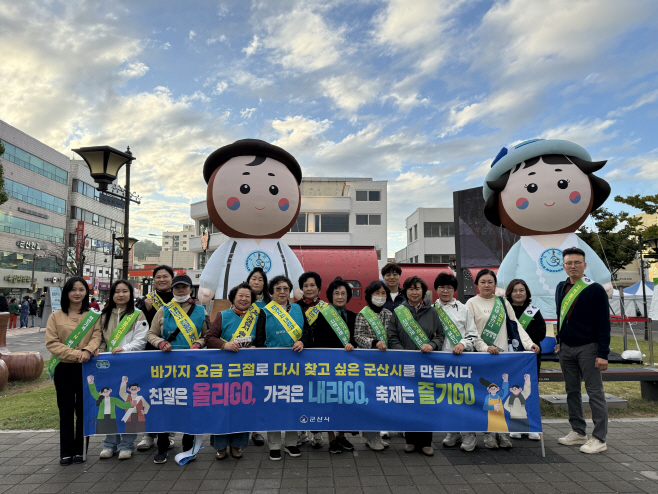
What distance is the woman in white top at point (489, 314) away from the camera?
4.52 meters

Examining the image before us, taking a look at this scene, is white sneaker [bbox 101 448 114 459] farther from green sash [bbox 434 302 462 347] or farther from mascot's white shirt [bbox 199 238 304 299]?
green sash [bbox 434 302 462 347]

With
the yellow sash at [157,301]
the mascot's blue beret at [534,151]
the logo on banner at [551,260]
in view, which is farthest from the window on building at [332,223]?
the yellow sash at [157,301]

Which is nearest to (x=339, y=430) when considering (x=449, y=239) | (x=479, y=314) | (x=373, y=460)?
(x=373, y=460)

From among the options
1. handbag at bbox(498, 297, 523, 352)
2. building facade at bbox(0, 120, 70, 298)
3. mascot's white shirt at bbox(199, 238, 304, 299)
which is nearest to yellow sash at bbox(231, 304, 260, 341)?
mascot's white shirt at bbox(199, 238, 304, 299)

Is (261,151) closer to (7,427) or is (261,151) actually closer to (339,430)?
(339,430)

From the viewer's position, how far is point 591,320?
453 centimetres

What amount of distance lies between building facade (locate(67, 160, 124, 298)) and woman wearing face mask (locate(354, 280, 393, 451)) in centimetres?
4243

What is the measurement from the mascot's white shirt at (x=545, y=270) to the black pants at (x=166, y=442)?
5360mm

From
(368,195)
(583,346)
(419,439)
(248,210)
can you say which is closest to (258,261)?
(248,210)

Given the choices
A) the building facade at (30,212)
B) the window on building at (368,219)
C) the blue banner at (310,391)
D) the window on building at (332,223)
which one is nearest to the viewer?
the blue banner at (310,391)

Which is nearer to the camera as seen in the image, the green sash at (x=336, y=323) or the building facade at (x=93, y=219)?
the green sash at (x=336, y=323)

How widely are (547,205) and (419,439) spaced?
446 centimetres

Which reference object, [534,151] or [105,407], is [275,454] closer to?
[105,407]

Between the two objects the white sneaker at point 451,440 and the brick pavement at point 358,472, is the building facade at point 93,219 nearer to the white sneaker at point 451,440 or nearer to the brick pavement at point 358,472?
the brick pavement at point 358,472
